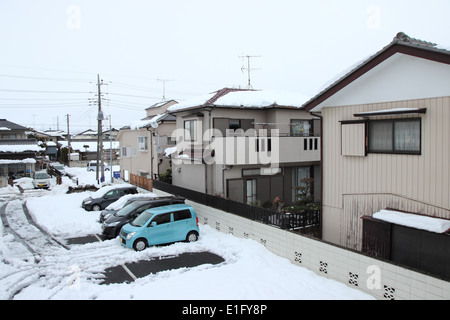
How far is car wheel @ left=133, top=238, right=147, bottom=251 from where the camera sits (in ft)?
41.1

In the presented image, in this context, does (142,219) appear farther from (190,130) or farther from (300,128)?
(300,128)

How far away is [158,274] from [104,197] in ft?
39.4

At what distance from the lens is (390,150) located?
9.89 metres

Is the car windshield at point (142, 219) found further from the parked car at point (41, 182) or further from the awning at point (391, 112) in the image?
the parked car at point (41, 182)

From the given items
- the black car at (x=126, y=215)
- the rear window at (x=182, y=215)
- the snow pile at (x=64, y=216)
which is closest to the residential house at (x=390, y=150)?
the rear window at (x=182, y=215)

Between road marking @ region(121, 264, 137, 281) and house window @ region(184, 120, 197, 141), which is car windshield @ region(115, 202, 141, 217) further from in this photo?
house window @ region(184, 120, 197, 141)

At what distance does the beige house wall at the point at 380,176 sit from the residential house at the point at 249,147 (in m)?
5.40

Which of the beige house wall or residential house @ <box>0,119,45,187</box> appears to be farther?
→ residential house @ <box>0,119,45,187</box>

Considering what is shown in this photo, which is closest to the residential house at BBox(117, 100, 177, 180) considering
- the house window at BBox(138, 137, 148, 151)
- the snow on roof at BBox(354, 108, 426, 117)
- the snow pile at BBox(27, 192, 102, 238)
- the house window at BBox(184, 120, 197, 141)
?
the house window at BBox(138, 137, 148, 151)

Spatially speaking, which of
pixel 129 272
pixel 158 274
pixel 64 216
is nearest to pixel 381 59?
pixel 158 274

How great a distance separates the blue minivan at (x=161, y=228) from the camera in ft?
41.5

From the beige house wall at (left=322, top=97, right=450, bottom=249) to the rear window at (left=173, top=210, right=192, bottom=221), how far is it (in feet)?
17.3

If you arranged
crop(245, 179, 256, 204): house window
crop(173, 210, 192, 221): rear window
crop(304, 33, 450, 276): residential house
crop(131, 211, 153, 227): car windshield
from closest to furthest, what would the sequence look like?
crop(304, 33, 450, 276): residential house → crop(131, 211, 153, 227): car windshield → crop(173, 210, 192, 221): rear window → crop(245, 179, 256, 204): house window
